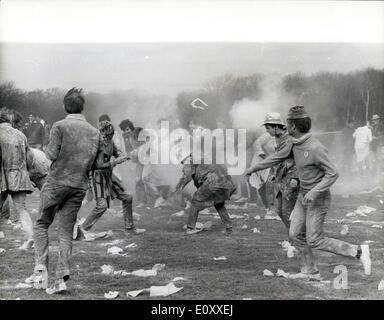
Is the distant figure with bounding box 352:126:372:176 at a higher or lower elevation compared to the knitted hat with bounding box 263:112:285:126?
lower

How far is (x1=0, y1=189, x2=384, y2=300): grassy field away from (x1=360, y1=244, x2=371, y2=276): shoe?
0.11m

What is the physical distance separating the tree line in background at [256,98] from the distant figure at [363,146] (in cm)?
20

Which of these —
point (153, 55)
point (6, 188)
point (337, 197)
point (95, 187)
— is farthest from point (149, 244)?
A: point (337, 197)

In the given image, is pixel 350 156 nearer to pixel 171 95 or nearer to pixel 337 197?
pixel 337 197

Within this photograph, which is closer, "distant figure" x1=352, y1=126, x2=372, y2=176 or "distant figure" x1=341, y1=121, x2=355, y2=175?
"distant figure" x1=352, y1=126, x2=372, y2=176

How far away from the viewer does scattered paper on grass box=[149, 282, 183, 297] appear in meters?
6.98

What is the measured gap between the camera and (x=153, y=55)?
32.2ft

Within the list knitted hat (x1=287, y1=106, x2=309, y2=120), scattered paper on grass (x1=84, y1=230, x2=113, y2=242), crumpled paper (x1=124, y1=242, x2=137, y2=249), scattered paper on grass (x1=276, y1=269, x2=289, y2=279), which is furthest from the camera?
scattered paper on grass (x1=84, y1=230, x2=113, y2=242)

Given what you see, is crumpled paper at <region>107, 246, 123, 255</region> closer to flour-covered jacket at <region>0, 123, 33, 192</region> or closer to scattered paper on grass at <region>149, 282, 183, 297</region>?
flour-covered jacket at <region>0, 123, 33, 192</region>

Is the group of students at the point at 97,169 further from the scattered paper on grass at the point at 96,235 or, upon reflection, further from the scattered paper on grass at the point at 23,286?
the scattered paper on grass at the point at 96,235

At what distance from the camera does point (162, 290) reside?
23.0 feet

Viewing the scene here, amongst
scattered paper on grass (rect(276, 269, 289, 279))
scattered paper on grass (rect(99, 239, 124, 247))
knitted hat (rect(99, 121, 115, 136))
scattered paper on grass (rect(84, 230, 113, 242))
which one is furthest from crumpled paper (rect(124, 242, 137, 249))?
scattered paper on grass (rect(276, 269, 289, 279))

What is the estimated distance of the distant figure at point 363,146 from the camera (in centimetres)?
1102

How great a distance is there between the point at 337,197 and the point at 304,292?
4.36 m
